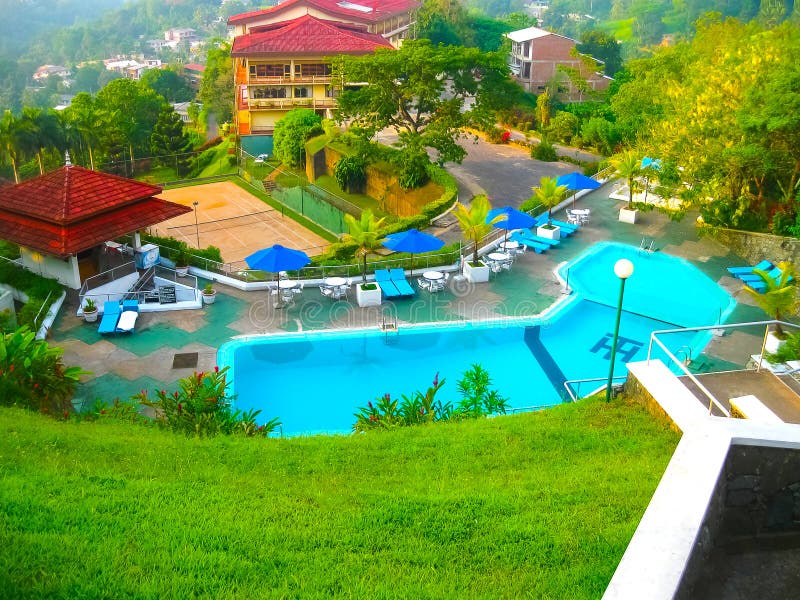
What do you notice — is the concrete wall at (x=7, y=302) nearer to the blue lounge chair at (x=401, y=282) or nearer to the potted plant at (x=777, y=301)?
the blue lounge chair at (x=401, y=282)

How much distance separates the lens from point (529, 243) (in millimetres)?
27516

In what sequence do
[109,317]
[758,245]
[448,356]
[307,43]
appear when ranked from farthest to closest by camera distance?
1. [307,43]
2. [758,245]
3. [109,317]
4. [448,356]

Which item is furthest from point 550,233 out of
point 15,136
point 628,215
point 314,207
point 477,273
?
point 15,136

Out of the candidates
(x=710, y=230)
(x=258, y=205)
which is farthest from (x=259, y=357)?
(x=258, y=205)

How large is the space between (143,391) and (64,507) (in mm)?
7804

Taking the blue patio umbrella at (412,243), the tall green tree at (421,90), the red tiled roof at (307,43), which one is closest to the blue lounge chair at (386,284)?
the blue patio umbrella at (412,243)

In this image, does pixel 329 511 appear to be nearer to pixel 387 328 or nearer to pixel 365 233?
pixel 387 328

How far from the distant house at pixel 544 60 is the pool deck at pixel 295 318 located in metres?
45.0

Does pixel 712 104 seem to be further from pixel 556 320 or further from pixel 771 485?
pixel 771 485

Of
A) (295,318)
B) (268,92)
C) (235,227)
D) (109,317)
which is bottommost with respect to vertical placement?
(235,227)

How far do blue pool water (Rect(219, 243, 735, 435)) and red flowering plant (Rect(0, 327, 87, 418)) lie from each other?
3.89 meters

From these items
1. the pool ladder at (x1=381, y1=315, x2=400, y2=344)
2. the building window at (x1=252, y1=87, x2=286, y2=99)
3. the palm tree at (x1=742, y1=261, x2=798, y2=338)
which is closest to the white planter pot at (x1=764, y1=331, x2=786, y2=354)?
the palm tree at (x1=742, y1=261, x2=798, y2=338)

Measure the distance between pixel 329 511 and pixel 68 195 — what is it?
16.8 meters

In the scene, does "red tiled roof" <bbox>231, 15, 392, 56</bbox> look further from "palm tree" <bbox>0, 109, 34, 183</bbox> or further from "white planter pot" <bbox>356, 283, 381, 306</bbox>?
"white planter pot" <bbox>356, 283, 381, 306</bbox>
